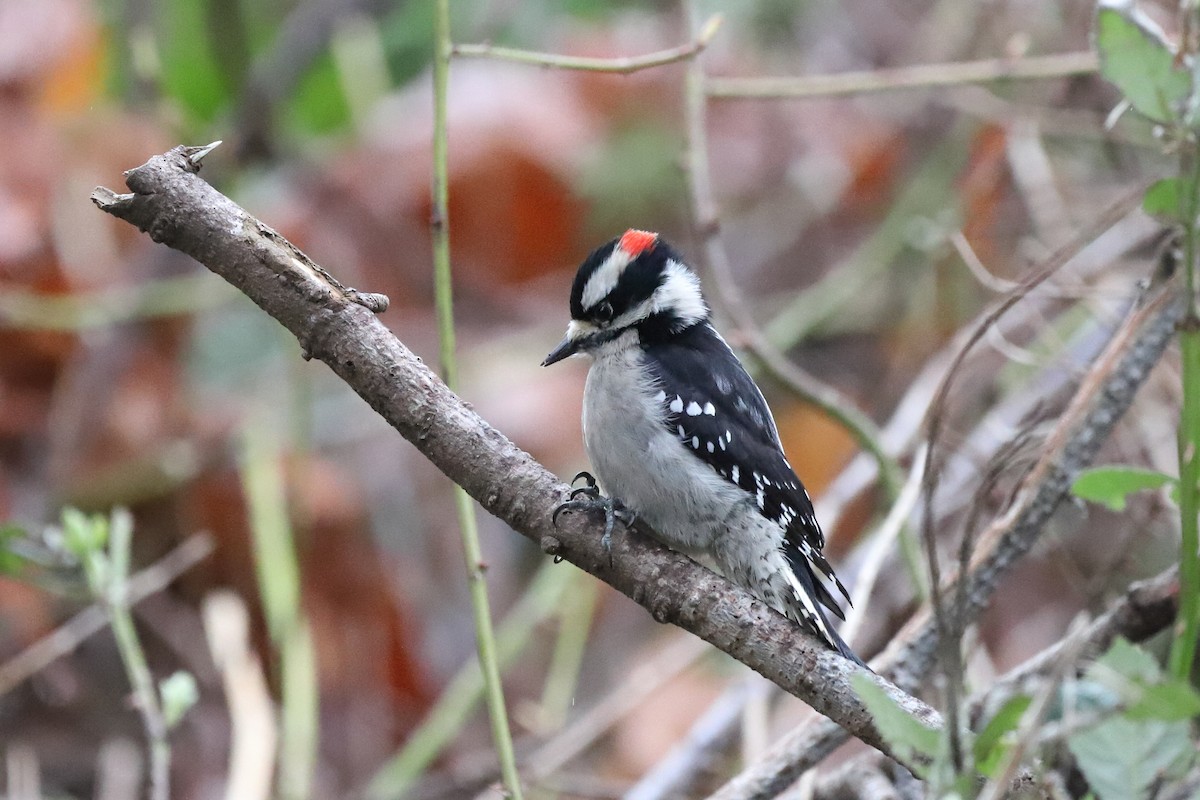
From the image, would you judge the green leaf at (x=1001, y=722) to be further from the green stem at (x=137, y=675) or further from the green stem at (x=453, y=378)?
the green stem at (x=137, y=675)

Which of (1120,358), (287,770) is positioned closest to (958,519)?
(1120,358)

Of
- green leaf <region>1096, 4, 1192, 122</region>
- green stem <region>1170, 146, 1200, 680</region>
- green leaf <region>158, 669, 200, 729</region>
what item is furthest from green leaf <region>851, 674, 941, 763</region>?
green leaf <region>158, 669, 200, 729</region>

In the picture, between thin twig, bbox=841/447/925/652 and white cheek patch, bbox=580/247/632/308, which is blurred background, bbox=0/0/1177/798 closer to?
white cheek patch, bbox=580/247/632/308

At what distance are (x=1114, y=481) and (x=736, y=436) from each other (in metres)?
1.54

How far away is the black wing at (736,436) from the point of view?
9.38 ft

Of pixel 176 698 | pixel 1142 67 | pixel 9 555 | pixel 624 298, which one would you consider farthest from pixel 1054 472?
pixel 9 555

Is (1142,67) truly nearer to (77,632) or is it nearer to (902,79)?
(902,79)

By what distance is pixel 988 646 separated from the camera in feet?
15.4

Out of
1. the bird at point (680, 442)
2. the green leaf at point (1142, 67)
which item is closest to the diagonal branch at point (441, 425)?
the bird at point (680, 442)

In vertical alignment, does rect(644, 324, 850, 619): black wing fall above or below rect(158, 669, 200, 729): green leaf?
above

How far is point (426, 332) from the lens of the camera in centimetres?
514

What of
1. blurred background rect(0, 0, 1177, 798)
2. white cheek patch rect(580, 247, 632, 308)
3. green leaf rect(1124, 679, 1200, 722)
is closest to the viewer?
green leaf rect(1124, 679, 1200, 722)

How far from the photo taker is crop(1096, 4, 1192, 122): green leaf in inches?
52.6

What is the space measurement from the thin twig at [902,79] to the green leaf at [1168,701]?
297 centimetres
